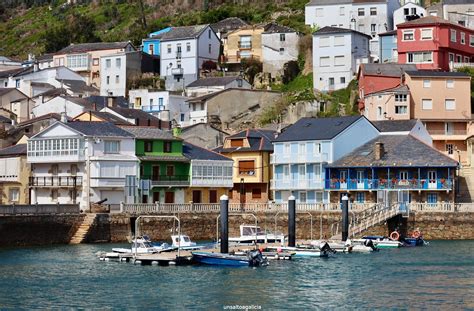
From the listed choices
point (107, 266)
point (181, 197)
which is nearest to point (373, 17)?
point (181, 197)

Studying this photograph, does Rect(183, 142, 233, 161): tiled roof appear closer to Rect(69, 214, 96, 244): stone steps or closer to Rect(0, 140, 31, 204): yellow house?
Rect(0, 140, 31, 204): yellow house

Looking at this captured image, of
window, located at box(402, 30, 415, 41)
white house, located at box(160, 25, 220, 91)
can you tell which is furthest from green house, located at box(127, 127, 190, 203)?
white house, located at box(160, 25, 220, 91)

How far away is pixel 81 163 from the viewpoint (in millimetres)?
79375

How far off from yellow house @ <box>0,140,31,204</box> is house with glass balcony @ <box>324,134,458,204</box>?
2344 cm

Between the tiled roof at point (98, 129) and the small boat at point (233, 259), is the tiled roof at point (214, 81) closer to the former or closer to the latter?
the tiled roof at point (98, 129)

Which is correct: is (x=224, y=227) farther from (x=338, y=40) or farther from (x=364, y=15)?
(x=364, y=15)

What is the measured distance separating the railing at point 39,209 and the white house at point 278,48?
46.0m

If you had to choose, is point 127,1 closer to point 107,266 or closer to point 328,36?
point 328,36

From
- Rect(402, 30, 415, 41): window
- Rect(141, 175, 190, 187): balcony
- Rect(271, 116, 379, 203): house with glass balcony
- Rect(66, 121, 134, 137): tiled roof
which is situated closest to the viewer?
Rect(66, 121, 134, 137): tiled roof

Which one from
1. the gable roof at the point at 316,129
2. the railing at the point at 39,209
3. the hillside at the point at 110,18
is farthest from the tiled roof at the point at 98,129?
the hillside at the point at 110,18

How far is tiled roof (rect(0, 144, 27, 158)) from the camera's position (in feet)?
274

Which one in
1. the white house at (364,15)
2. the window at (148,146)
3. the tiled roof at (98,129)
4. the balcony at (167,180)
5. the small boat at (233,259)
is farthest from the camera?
the white house at (364,15)

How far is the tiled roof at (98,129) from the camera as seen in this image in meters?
79.7

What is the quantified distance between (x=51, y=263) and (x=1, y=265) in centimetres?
283
